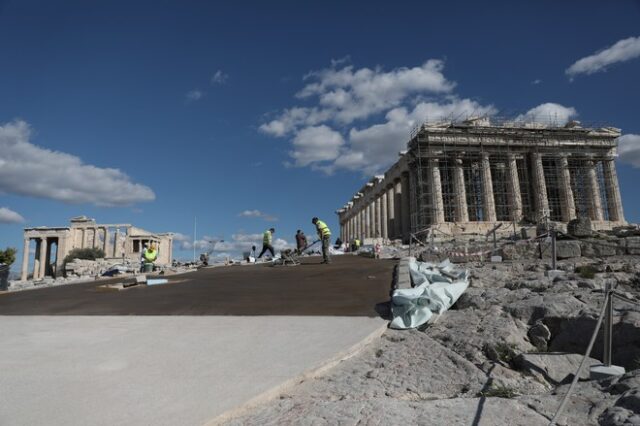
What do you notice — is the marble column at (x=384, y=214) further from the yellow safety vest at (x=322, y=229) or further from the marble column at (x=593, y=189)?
the yellow safety vest at (x=322, y=229)

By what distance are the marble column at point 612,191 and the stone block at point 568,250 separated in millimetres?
38353

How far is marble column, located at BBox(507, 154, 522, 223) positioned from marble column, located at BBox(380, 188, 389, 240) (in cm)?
1604

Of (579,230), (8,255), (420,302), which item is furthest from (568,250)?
(8,255)

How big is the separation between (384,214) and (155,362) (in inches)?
2171

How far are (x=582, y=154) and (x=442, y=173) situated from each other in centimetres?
1568

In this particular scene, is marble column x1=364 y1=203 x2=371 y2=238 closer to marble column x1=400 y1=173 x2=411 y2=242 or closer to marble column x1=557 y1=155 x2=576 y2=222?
marble column x1=400 y1=173 x2=411 y2=242

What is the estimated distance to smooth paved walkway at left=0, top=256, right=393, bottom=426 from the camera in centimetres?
331

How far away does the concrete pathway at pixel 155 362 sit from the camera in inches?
129

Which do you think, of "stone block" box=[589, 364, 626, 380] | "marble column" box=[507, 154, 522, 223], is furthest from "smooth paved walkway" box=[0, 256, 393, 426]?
"marble column" box=[507, 154, 522, 223]

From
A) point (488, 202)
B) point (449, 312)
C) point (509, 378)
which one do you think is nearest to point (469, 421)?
point (509, 378)

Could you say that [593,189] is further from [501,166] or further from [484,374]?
[484,374]

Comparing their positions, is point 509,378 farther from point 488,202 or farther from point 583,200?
point 583,200

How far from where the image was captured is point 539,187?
47.1 metres

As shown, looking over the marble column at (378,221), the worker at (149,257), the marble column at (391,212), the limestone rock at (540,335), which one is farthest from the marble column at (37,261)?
the limestone rock at (540,335)
